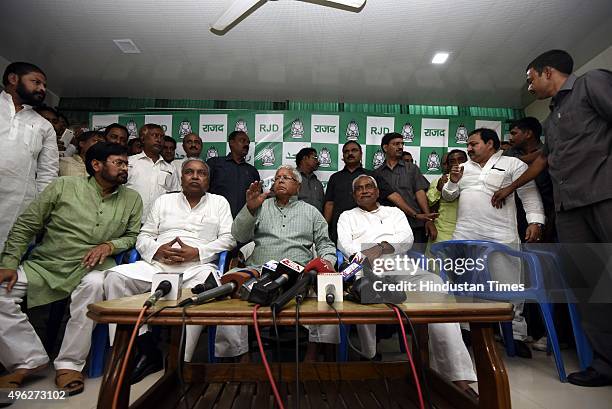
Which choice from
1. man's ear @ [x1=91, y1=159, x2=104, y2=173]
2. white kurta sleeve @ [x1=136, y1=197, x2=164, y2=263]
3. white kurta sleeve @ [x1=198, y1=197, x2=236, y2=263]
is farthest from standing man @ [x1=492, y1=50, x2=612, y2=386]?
man's ear @ [x1=91, y1=159, x2=104, y2=173]

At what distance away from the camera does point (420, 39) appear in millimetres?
3078

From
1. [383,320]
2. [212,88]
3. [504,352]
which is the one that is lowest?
[504,352]

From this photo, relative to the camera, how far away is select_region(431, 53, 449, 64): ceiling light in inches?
132

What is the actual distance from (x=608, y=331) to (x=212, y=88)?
164 inches

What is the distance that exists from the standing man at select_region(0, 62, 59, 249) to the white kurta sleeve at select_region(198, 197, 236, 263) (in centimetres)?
114

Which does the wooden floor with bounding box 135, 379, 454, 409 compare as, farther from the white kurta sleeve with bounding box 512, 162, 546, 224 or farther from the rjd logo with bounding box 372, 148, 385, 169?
the rjd logo with bounding box 372, 148, 385, 169

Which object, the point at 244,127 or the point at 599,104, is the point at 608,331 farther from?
the point at 244,127

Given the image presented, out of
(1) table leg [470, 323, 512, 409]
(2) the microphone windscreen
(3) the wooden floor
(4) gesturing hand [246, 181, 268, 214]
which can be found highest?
(4) gesturing hand [246, 181, 268, 214]

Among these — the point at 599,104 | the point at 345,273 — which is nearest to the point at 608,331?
the point at 599,104

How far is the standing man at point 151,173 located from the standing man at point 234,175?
1.17 feet

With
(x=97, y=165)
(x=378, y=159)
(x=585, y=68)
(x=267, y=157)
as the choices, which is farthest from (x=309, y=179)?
(x=585, y=68)

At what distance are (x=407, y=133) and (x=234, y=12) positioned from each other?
2.49 metres

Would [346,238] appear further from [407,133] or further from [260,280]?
[407,133]

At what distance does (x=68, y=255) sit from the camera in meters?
1.75
